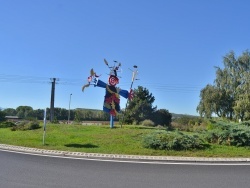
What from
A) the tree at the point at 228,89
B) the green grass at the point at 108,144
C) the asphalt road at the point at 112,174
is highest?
the tree at the point at 228,89

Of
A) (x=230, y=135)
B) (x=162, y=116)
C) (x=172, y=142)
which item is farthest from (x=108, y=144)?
(x=162, y=116)

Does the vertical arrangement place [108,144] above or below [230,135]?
below

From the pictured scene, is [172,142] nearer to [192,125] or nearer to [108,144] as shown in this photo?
[108,144]

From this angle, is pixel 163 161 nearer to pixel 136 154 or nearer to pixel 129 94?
pixel 136 154

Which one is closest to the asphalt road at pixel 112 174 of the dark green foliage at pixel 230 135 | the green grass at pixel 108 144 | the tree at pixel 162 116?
the green grass at pixel 108 144

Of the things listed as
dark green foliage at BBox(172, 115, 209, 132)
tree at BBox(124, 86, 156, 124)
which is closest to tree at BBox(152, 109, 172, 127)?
tree at BBox(124, 86, 156, 124)

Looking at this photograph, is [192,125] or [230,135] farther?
[192,125]

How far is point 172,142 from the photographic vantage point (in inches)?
571

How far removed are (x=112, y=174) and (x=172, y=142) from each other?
590 cm

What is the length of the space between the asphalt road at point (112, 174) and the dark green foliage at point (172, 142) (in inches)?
128

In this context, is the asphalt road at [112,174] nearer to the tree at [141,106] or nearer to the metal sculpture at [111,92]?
the metal sculpture at [111,92]

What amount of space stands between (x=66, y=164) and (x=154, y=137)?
5334 millimetres

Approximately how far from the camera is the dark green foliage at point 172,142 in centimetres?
1452

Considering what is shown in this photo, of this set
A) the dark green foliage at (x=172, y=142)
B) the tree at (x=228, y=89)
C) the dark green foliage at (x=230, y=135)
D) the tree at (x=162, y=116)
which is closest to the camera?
the dark green foliage at (x=172, y=142)
